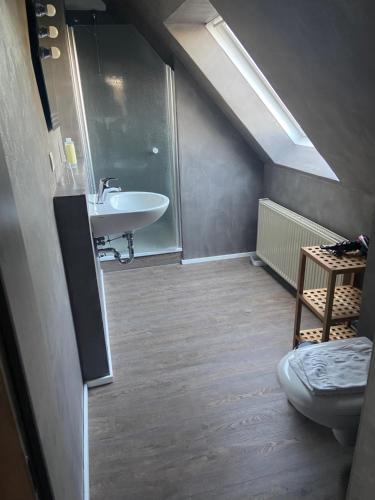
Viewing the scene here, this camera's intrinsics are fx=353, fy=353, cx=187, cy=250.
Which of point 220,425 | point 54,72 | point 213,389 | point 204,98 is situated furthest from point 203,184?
point 220,425

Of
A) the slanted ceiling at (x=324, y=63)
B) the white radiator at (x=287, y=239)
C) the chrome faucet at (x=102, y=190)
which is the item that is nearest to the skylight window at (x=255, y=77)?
the slanted ceiling at (x=324, y=63)

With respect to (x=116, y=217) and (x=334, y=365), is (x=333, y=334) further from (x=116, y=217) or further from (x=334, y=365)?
(x=116, y=217)

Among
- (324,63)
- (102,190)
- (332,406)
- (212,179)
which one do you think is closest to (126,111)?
(212,179)

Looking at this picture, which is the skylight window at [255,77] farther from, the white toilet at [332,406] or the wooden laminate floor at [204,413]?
the white toilet at [332,406]

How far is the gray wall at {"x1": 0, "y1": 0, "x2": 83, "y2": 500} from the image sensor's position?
62 cm

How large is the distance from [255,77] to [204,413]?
2.41 meters

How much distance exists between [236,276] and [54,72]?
7.24 feet

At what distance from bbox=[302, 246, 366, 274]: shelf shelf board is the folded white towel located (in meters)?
0.36

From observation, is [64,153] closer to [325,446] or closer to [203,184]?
[203,184]

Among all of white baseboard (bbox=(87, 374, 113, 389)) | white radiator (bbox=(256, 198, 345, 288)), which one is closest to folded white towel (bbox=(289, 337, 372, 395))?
white radiator (bbox=(256, 198, 345, 288))

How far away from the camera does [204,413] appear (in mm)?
1780

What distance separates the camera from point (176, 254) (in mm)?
3502

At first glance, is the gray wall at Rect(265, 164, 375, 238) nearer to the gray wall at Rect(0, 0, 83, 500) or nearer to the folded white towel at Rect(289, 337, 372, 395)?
the folded white towel at Rect(289, 337, 372, 395)

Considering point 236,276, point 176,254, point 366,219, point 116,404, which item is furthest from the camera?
point 176,254
